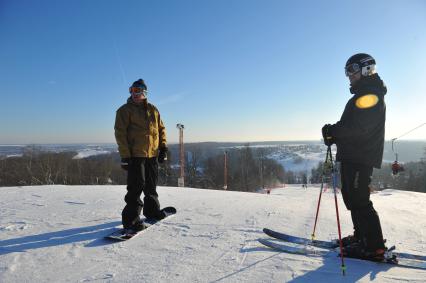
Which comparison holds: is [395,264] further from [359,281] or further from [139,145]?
[139,145]

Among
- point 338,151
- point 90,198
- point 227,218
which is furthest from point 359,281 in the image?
point 90,198

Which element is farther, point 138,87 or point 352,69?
point 138,87

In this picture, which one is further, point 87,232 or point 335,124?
point 87,232

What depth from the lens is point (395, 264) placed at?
307 centimetres

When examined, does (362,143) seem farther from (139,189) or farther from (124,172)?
(124,172)

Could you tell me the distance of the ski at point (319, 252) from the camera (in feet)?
10.0

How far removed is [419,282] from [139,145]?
3.35m

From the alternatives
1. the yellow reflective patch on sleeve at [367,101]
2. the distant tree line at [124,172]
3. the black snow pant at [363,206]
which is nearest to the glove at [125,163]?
the black snow pant at [363,206]

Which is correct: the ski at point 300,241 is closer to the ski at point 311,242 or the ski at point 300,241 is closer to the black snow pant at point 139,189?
the ski at point 311,242

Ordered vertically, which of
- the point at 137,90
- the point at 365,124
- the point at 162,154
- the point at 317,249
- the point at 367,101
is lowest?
the point at 317,249

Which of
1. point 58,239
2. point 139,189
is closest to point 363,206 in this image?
point 139,189

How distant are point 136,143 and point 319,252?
2.59 meters

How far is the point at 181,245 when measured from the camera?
11.9ft

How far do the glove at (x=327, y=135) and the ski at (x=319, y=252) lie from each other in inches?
44.8
